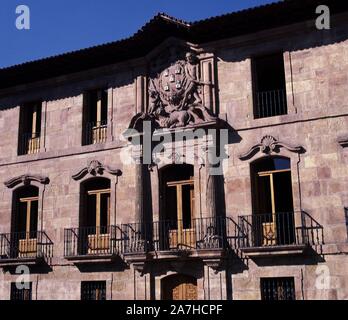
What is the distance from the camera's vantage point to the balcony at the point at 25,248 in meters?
18.3

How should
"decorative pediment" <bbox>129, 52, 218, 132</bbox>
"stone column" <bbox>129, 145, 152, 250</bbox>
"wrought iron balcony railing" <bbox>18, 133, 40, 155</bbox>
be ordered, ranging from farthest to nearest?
1. "wrought iron balcony railing" <bbox>18, 133, 40, 155</bbox>
2. "decorative pediment" <bbox>129, 52, 218, 132</bbox>
3. "stone column" <bbox>129, 145, 152, 250</bbox>

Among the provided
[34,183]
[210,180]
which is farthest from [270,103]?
[34,183]

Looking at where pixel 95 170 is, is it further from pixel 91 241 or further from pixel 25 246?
pixel 25 246

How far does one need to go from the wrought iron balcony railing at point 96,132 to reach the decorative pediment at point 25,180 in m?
1.90

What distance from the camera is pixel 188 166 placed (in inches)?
681

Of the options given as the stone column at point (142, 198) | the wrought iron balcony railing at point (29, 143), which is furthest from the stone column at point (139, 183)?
the wrought iron balcony railing at point (29, 143)

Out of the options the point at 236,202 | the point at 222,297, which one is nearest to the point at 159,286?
the point at 222,297

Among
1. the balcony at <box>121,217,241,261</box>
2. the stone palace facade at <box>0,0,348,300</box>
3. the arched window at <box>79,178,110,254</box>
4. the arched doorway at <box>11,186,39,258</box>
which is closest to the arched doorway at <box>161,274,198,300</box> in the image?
the stone palace facade at <box>0,0,348,300</box>

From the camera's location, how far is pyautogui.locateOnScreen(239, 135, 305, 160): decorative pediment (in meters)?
15.8

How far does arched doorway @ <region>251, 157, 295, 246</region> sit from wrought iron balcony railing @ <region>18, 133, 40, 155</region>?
7.82 metres

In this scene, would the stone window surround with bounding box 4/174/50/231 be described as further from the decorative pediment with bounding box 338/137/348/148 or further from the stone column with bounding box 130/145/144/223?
the decorative pediment with bounding box 338/137/348/148
